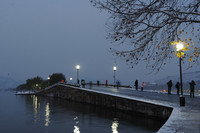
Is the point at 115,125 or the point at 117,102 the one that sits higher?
the point at 117,102

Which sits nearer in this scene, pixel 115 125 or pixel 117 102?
pixel 115 125

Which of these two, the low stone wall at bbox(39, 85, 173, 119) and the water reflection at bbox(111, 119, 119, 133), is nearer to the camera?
the low stone wall at bbox(39, 85, 173, 119)

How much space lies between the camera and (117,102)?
2325cm

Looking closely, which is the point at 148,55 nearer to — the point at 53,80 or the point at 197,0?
the point at 197,0

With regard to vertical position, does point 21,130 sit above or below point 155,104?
below

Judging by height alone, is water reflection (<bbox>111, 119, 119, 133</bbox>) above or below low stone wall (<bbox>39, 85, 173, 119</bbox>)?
below

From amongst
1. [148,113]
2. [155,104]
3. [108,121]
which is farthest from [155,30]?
[108,121]

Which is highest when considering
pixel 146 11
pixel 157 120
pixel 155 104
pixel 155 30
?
pixel 146 11

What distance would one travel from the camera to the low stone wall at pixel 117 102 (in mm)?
16328

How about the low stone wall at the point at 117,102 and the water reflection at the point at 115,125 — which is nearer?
the low stone wall at the point at 117,102

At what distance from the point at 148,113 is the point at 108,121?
424 cm

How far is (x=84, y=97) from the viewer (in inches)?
1353

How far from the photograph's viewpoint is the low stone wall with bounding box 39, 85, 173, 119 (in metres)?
16.3

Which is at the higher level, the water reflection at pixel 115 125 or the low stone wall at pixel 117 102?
the low stone wall at pixel 117 102
